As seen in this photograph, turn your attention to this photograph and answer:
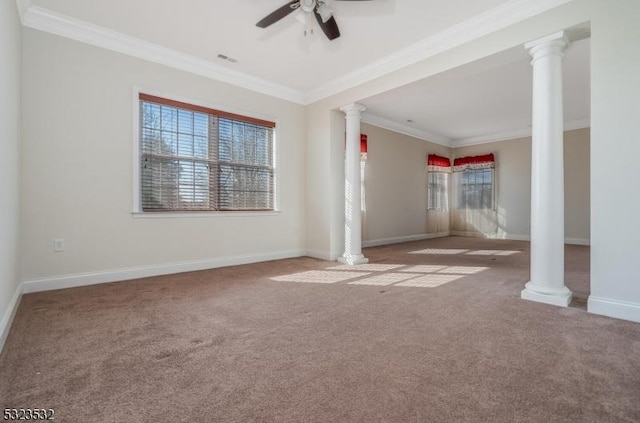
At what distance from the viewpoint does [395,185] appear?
718 centimetres

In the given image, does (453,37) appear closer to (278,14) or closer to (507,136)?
(278,14)

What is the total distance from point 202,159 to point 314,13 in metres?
2.27

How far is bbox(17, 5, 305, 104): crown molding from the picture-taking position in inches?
118

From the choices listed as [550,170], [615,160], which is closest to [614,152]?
[615,160]

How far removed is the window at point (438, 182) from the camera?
8.11 meters

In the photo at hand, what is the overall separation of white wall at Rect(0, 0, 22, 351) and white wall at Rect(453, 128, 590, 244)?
347 inches

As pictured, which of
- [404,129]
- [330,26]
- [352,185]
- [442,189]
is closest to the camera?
[330,26]

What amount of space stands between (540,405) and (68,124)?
4.30m

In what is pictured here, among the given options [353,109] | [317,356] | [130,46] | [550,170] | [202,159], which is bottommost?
[317,356]

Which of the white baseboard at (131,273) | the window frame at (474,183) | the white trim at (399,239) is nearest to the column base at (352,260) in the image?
the white baseboard at (131,273)

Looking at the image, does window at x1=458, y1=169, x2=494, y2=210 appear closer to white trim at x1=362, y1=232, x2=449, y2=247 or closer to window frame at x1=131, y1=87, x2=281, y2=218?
white trim at x1=362, y1=232, x2=449, y2=247

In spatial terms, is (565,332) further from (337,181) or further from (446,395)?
(337,181)

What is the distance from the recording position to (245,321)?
2293mm

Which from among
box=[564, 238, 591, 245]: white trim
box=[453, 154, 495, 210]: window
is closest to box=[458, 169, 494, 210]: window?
box=[453, 154, 495, 210]: window
